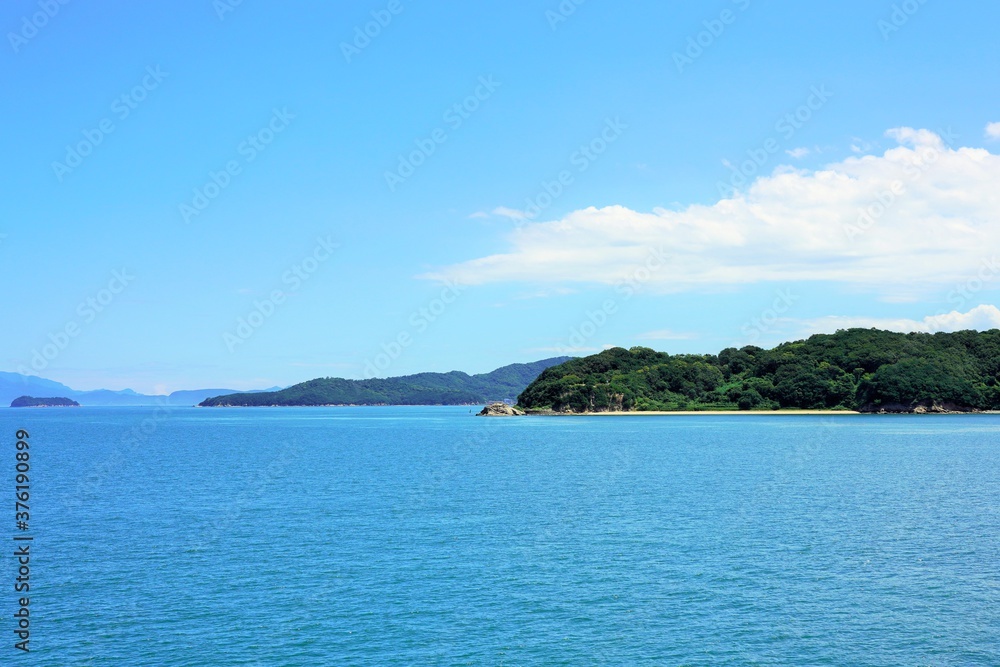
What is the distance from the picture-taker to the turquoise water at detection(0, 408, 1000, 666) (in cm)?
2400

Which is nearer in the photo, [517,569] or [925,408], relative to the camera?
[517,569]

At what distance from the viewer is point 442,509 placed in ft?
161

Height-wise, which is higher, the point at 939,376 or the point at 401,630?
the point at 939,376

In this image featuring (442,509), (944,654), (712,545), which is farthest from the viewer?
(442,509)

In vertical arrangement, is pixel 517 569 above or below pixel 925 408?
below

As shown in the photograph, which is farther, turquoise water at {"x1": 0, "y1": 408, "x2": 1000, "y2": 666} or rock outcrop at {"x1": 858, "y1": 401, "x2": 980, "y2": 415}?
rock outcrop at {"x1": 858, "y1": 401, "x2": 980, "y2": 415}

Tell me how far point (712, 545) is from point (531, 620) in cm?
1402

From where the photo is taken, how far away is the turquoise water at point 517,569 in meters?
24.0

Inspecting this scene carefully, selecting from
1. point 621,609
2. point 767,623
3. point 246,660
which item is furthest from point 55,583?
point 767,623

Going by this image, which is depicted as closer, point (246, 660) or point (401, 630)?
point (246, 660)

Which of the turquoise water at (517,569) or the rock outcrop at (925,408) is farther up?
→ the rock outcrop at (925,408)

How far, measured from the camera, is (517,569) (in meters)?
32.8

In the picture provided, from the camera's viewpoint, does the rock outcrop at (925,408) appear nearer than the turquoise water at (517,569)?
No

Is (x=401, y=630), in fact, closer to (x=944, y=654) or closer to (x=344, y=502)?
(x=944, y=654)
